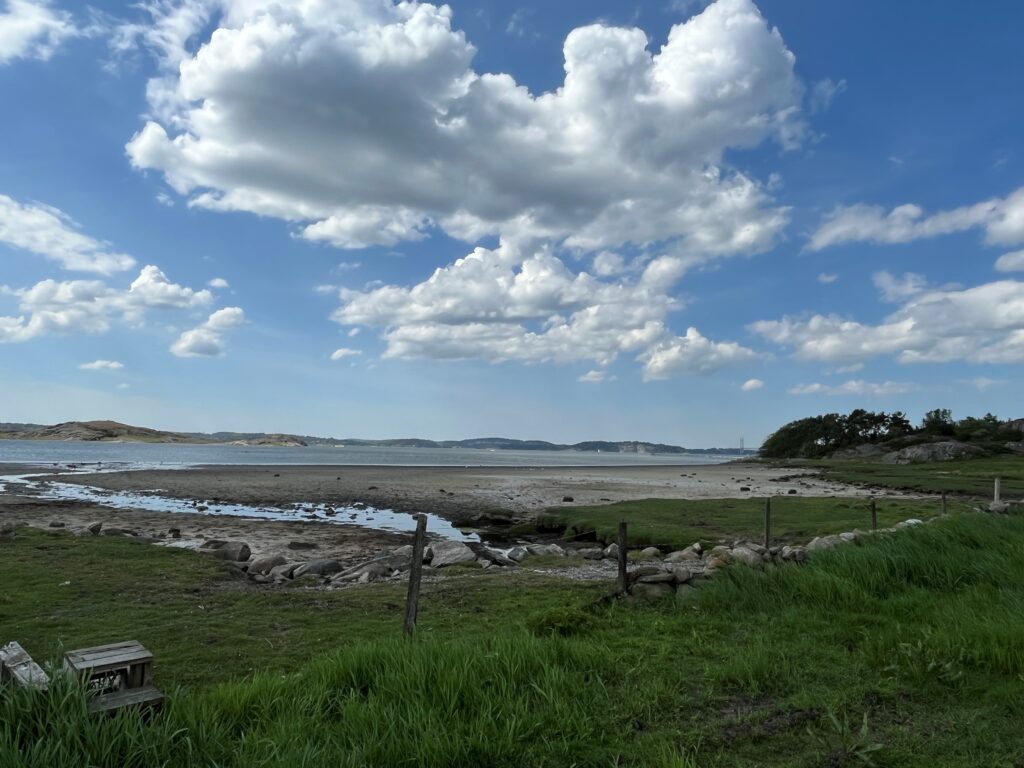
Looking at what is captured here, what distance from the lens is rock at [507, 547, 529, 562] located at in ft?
62.9

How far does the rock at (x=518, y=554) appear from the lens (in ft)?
62.9

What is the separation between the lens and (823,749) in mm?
4832

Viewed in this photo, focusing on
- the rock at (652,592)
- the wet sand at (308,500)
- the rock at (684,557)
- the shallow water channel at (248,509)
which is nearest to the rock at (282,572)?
the wet sand at (308,500)

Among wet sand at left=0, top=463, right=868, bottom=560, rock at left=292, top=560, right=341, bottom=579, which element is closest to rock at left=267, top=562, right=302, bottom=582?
rock at left=292, top=560, right=341, bottom=579

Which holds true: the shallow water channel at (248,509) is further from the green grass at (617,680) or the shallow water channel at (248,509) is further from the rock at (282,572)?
the green grass at (617,680)

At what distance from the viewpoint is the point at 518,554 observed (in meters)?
19.8

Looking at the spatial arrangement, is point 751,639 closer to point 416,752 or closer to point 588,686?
point 588,686

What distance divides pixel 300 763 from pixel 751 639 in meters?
5.64

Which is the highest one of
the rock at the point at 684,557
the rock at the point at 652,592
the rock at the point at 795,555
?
the rock at the point at 795,555

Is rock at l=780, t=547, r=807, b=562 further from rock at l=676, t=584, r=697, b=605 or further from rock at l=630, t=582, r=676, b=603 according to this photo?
rock at l=630, t=582, r=676, b=603

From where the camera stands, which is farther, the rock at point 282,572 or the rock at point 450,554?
the rock at point 450,554

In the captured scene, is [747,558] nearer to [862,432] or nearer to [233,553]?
[233,553]

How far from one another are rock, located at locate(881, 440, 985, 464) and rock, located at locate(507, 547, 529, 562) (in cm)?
9530

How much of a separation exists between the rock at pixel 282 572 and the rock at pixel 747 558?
11.2 meters
